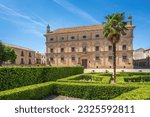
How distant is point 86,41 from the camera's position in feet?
172

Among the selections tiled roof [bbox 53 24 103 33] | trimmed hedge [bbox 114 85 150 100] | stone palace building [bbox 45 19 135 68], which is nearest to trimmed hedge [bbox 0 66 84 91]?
trimmed hedge [bbox 114 85 150 100]

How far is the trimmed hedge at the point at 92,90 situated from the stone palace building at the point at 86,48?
36.7 meters

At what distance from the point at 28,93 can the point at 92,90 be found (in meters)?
4.70

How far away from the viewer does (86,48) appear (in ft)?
172

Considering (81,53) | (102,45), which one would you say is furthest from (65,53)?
(102,45)

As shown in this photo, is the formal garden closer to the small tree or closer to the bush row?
the bush row

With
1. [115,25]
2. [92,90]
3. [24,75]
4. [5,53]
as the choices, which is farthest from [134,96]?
[5,53]

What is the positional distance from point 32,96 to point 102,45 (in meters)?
41.0

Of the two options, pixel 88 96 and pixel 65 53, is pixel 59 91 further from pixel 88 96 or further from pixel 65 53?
pixel 65 53

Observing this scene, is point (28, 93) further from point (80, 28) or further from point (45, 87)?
point (80, 28)

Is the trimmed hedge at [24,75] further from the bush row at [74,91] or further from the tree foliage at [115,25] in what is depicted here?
the tree foliage at [115,25]

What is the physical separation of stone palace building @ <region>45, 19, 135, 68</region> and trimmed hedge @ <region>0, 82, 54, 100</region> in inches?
1461

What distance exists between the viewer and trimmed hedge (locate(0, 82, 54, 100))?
971 centimetres

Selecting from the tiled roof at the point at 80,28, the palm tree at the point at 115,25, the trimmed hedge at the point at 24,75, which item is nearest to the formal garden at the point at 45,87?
the trimmed hedge at the point at 24,75
